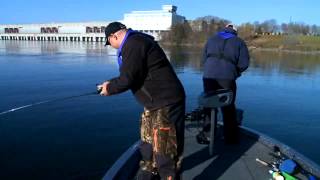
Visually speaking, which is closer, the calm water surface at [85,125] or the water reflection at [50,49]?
the calm water surface at [85,125]

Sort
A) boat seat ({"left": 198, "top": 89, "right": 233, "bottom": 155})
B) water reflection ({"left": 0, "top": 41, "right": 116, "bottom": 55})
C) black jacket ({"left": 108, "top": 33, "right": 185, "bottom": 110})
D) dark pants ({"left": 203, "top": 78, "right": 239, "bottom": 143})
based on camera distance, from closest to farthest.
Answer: black jacket ({"left": 108, "top": 33, "right": 185, "bottom": 110})
boat seat ({"left": 198, "top": 89, "right": 233, "bottom": 155})
dark pants ({"left": 203, "top": 78, "right": 239, "bottom": 143})
water reflection ({"left": 0, "top": 41, "right": 116, "bottom": 55})

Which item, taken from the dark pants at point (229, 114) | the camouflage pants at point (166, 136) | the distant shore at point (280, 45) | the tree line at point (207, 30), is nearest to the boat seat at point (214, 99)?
→ the dark pants at point (229, 114)

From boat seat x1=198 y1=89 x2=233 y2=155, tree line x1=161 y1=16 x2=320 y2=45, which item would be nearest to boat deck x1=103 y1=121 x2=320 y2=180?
boat seat x1=198 y1=89 x2=233 y2=155

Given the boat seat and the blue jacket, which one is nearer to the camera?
the boat seat

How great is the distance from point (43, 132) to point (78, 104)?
4.46 m

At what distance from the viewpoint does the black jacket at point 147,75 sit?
4.63 metres

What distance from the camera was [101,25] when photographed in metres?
199

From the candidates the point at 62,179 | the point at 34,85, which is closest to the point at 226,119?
the point at 62,179

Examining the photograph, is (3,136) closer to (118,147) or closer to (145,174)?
(118,147)

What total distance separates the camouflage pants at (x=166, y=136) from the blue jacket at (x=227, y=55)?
7.94 feet

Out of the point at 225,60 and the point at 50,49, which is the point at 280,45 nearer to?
the point at 50,49

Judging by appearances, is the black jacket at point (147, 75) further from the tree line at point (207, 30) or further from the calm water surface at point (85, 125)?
the tree line at point (207, 30)

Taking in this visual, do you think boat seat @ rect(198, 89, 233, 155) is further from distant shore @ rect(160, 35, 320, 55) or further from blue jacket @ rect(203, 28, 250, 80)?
distant shore @ rect(160, 35, 320, 55)

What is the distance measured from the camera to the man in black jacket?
4.66 m
